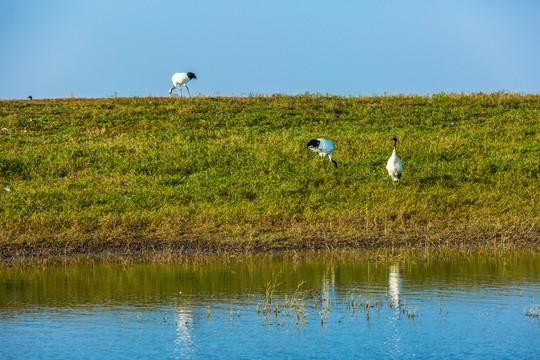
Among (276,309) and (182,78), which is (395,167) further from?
(182,78)

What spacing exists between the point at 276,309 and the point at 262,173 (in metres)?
13.1

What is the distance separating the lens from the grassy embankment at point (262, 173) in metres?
16.6

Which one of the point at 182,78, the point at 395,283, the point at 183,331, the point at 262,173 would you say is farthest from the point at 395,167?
the point at 182,78

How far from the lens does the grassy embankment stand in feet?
54.4

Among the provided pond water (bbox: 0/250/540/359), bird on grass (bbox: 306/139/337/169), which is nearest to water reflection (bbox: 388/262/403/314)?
pond water (bbox: 0/250/540/359)

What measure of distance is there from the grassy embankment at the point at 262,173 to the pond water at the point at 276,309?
8.18ft

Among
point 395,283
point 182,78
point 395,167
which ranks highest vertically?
point 182,78

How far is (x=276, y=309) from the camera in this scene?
10.0m

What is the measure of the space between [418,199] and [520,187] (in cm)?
390

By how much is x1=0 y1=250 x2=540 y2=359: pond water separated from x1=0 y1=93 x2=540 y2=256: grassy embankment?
98.2 inches

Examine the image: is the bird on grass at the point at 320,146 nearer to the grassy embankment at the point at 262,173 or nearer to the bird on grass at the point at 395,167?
the grassy embankment at the point at 262,173

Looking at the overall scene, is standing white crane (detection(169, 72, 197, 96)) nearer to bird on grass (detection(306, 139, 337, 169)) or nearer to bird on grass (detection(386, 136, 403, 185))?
bird on grass (detection(306, 139, 337, 169))

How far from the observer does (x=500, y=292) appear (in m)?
11.2

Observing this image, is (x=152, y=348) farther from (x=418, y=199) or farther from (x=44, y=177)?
(x=44, y=177)
